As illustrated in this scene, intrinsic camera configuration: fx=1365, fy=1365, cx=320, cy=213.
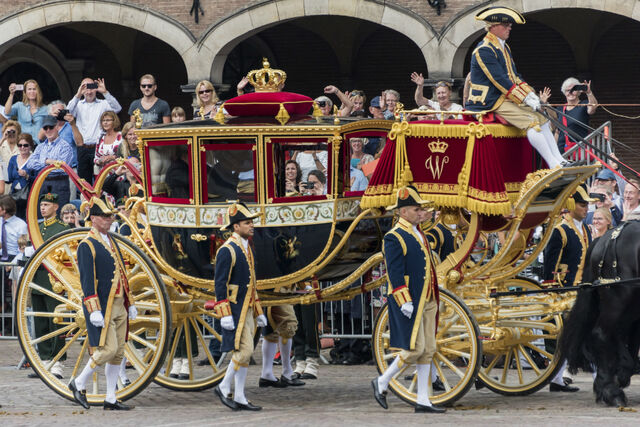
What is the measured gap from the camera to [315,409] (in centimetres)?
1090

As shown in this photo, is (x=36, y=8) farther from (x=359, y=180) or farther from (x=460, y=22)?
(x=359, y=180)

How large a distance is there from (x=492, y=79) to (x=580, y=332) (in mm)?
2149

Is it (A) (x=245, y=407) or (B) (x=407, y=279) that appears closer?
(B) (x=407, y=279)

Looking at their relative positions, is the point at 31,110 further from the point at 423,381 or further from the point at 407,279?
the point at 423,381

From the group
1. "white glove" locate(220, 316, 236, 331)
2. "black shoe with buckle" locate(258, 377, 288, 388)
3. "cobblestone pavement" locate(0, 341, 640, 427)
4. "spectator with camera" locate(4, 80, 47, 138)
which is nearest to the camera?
"cobblestone pavement" locate(0, 341, 640, 427)

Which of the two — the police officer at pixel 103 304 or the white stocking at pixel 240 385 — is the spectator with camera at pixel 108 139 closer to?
the police officer at pixel 103 304

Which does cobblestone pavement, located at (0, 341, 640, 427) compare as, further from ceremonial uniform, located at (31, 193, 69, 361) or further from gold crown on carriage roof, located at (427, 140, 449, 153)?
gold crown on carriage roof, located at (427, 140, 449, 153)

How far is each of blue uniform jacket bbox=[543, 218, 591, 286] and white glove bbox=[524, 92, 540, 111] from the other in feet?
5.73

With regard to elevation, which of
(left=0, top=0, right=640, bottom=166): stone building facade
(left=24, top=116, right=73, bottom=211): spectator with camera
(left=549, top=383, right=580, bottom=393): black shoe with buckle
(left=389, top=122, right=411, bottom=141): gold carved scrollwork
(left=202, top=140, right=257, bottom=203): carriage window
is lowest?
(left=549, top=383, right=580, bottom=393): black shoe with buckle

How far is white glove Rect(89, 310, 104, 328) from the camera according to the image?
10.8 metres

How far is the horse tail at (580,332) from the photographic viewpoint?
10852 millimetres

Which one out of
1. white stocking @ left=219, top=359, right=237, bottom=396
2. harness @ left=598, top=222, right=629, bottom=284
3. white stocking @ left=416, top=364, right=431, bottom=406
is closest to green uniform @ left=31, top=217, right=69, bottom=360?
white stocking @ left=219, top=359, right=237, bottom=396

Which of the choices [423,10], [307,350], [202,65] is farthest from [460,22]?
[307,350]

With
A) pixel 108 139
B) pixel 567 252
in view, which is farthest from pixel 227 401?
pixel 108 139
